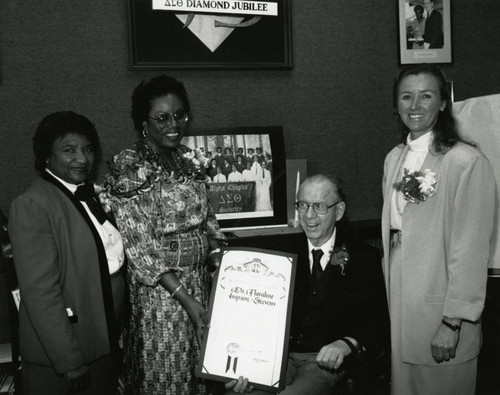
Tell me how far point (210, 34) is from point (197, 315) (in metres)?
1.90

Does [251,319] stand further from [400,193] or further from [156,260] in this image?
[400,193]

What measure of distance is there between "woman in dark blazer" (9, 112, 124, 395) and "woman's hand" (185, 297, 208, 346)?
0.33 metres

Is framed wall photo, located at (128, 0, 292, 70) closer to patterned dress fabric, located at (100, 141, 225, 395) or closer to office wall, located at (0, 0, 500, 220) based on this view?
office wall, located at (0, 0, 500, 220)

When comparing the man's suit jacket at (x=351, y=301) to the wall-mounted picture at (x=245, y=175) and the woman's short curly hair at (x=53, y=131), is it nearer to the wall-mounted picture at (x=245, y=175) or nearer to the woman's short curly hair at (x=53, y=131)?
the wall-mounted picture at (x=245, y=175)

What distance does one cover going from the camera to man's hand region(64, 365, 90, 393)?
2.00 meters

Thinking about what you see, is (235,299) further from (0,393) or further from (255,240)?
(0,393)

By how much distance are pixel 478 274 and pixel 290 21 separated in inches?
84.6

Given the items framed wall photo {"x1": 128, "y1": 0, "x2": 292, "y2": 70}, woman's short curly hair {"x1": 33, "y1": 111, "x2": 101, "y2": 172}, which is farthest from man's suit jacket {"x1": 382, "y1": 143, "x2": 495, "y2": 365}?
framed wall photo {"x1": 128, "y1": 0, "x2": 292, "y2": 70}

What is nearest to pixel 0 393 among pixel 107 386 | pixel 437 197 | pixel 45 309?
pixel 107 386

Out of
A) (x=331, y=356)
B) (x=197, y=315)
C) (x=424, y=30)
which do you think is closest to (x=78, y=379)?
(x=197, y=315)

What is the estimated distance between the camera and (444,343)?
2.02 m

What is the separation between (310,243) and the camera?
92.1 inches

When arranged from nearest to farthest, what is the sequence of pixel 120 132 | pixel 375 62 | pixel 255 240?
pixel 255 240 < pixel 120 132 < pixel 375 62

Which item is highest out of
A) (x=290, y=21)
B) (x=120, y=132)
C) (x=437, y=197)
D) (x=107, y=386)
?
(x=290, y=21)
